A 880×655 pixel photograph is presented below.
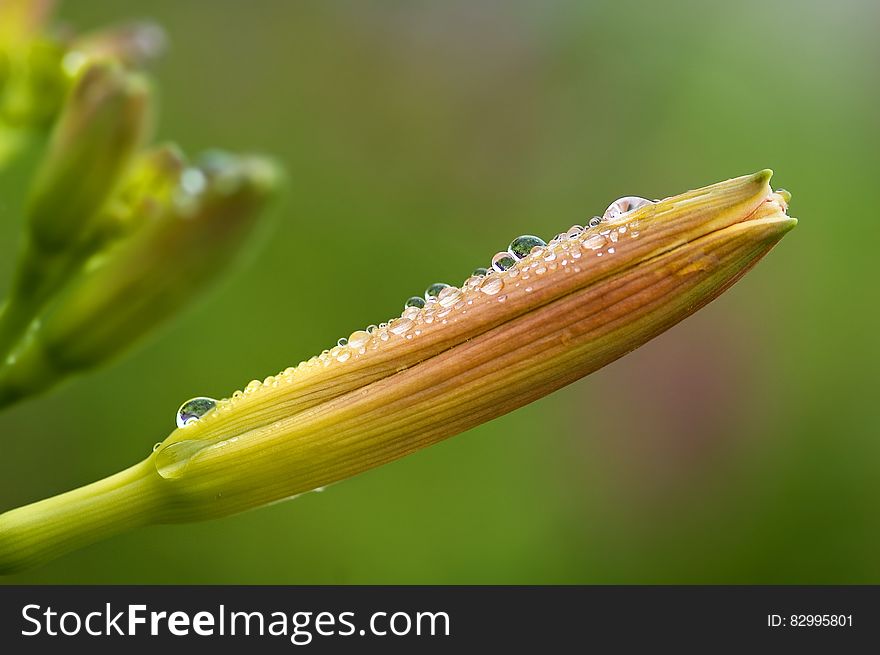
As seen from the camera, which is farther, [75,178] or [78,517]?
[75,178]

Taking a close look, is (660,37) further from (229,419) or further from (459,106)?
(229,419)

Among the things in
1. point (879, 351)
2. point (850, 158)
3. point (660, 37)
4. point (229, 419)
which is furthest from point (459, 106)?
point (229, 419)

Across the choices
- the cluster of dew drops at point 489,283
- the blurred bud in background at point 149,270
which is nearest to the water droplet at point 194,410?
the cluster of dew drops at point 489,283

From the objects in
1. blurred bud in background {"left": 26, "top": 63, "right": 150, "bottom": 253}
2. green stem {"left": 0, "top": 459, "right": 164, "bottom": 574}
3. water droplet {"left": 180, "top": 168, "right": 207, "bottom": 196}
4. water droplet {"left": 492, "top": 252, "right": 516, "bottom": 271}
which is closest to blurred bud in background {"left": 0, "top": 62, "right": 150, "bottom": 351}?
blurred bud in background {"left": 26, "top": 63, "right": 150, "bottom": 253}

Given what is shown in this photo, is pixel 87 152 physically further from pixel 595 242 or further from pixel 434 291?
pixel 595 242

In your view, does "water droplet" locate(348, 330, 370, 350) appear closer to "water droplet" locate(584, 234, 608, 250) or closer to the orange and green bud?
the orange and green bud

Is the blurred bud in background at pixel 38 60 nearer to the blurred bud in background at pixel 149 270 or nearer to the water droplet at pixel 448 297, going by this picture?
the blurred bud in background at pixel 149 270

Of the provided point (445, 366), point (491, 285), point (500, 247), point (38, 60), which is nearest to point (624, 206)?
point (491, 285)
